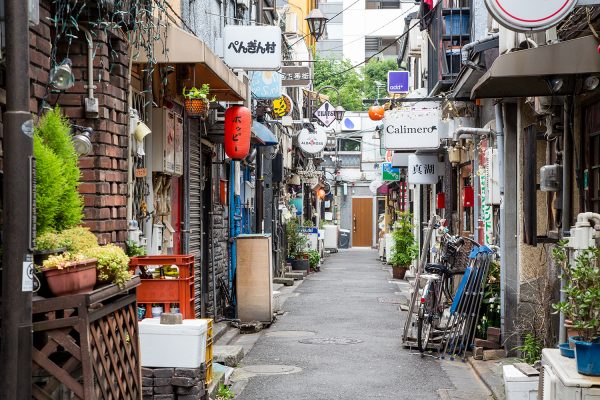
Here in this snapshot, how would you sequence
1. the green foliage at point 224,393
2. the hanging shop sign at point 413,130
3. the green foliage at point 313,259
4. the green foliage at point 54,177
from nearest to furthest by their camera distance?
the green foliage at point 54,177
the green foliage at point 224,393
the hanging shop sign at point 413,130
the green foliage at point 313,259

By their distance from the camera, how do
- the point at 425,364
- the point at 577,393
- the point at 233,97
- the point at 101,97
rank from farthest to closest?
the point at 233,97
the point at 425,364
the point at 101,97
the point at 577,393

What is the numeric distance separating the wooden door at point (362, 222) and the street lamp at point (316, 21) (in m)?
38.5

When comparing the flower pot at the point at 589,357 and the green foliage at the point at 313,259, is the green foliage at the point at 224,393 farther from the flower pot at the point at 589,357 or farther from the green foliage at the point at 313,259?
the green foliage at the point at 313,259

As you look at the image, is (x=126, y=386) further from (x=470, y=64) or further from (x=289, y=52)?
(x=289, y=52)

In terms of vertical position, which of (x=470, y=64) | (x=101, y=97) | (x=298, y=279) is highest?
(x=470, y=64)

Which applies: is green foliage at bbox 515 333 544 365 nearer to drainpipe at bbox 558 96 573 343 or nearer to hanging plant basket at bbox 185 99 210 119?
drainpipe at bbox 558 96 573 343

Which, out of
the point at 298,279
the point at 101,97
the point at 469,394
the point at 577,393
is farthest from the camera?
the point at 298,279

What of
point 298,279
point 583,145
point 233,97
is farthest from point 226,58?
point 298,279

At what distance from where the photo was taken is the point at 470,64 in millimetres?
12695

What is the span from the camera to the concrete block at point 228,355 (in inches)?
458

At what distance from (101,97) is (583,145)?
4991 millimetres

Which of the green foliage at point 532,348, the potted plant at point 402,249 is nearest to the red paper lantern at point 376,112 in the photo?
the potted plant at point 402,249

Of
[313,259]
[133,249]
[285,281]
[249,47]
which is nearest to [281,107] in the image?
[285,281]

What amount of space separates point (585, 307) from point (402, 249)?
23.2m
